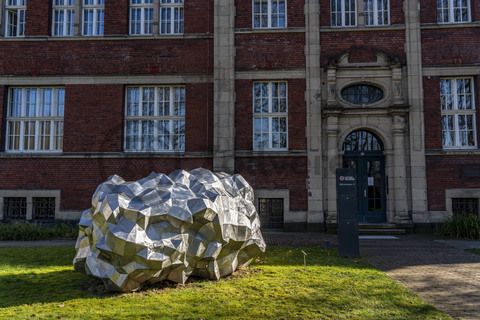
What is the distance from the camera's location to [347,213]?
9727mm

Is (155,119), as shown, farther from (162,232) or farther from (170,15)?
(162,232)

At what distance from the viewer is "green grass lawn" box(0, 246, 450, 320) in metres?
5.18

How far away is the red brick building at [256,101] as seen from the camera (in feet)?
48.9

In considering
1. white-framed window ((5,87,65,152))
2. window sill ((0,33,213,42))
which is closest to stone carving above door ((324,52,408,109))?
window sill ((0,33,213,42))

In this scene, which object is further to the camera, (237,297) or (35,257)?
(35,257)

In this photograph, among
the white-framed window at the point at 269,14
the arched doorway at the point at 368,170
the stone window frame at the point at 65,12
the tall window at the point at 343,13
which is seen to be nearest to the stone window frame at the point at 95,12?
the stone window frame at the point at 65,12

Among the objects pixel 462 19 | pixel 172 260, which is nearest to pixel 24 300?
pixel 172 260

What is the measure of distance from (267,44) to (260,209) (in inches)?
252

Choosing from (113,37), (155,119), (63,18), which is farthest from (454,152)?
(63,18)

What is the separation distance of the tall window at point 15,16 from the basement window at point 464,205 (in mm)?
18328

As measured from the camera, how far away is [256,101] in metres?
15.7

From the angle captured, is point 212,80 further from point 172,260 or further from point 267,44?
point 172,260

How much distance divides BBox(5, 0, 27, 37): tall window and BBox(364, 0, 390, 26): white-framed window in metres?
14.0

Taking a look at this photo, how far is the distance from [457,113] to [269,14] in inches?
319
